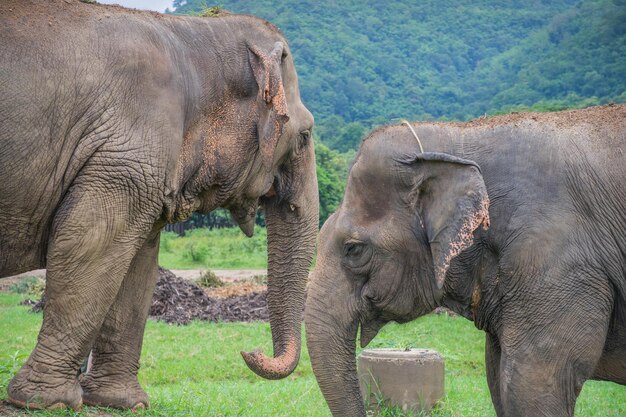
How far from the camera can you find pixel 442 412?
8000mm

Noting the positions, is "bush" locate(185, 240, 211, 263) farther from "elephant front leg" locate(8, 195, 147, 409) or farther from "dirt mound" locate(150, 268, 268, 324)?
"elephant front leg" locate(8, 195, 147, 409)

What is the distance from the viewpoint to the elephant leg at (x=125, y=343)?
714cm

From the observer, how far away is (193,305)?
48.6 feet


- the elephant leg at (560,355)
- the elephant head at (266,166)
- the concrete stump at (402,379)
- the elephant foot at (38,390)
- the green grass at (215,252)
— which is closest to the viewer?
the elephant leg at (560,355)

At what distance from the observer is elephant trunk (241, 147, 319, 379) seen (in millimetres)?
7590

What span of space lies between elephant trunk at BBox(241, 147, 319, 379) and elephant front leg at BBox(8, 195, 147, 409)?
1.71 m

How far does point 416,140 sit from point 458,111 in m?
68.9

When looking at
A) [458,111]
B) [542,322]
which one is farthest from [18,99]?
[458,111]

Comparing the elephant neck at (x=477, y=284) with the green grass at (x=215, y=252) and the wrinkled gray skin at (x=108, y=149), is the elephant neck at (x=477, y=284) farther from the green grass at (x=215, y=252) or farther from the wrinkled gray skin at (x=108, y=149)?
the green grass at (x=215, y=252)

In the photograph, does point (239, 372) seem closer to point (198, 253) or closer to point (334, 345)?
point (334, 345)

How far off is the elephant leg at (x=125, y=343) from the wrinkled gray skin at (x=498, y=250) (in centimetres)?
219

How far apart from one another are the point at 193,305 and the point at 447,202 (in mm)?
10105

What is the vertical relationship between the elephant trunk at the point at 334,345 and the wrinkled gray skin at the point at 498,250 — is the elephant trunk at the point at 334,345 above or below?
below

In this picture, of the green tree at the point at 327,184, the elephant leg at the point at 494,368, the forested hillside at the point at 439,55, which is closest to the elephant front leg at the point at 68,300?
the elephant leg at the point at 494,368
